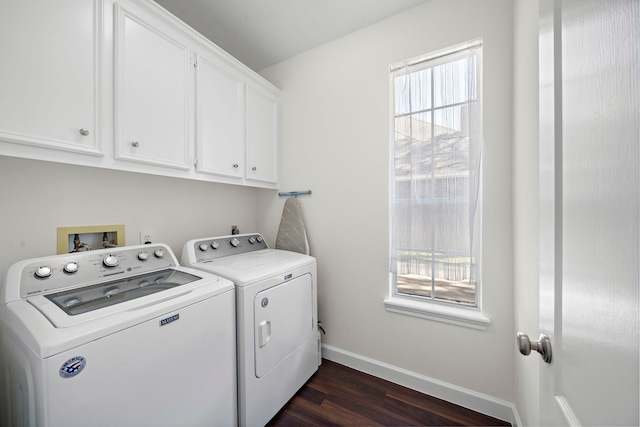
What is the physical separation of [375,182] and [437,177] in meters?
0.44

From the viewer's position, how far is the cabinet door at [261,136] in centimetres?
206

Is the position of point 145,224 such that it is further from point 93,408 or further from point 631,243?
point 631,243

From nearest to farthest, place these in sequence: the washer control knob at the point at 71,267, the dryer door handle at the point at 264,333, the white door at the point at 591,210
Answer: the white door at the point at 591,210
the washer control knob at the point at 71,267
the dryer door handle at the point at 264,333

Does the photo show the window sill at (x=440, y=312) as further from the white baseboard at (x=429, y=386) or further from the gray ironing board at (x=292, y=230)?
the gray ironing board at (x=292, y=230)

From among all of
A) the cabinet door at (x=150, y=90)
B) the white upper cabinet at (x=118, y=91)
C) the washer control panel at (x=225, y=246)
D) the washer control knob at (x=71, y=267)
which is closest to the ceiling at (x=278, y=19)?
the white upper cabinet at (x=118, y=91)

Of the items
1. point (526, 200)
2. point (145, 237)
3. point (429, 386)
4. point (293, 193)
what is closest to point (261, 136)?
point (293, 193)

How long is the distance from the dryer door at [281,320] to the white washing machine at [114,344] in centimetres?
16

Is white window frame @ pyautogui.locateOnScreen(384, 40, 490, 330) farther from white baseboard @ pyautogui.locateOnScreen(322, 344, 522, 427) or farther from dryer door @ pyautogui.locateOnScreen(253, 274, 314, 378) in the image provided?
dryer door @ pyautogui.locateOnScreen(253, 274, 314, 378)

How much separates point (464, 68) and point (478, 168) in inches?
26.8

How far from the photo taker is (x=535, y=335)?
109 cm

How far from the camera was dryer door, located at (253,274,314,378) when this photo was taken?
4.66 feet

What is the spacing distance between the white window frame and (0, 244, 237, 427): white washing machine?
3.93 ft

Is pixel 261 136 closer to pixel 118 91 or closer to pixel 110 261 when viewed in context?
pixel 118 91

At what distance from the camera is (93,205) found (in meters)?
1.47
